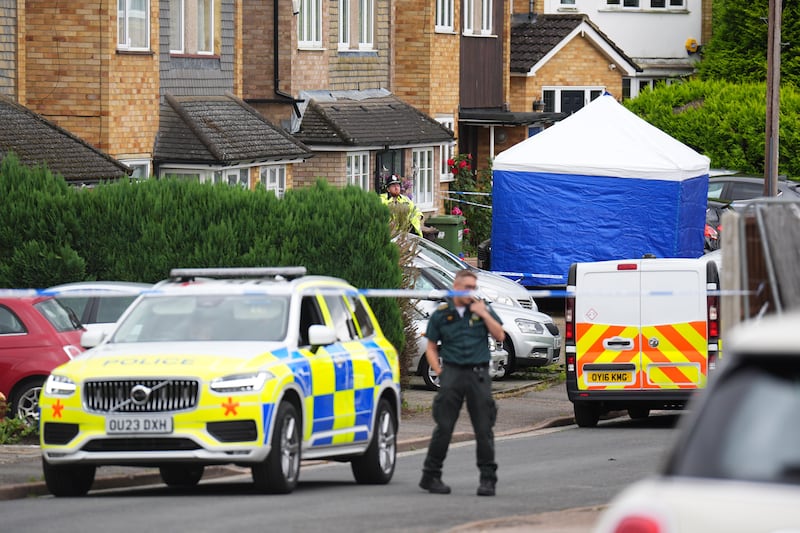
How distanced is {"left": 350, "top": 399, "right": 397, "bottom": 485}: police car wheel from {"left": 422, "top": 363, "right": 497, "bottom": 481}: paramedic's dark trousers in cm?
87

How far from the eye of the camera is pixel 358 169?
3694cm

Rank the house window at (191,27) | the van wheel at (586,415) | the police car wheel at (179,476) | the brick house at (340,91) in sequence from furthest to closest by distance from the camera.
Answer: the brick house at (340,91) → the house window at (191,27) → the van wheel at (586,415) → the police car wheel at (179,476)

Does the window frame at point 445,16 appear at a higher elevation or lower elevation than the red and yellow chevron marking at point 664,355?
higher

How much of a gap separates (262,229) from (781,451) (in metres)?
15.4

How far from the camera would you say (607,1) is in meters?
58.7

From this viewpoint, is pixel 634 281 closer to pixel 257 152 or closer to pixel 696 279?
pixel 696 279

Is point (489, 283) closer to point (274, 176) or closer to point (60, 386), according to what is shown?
point (274, 176)

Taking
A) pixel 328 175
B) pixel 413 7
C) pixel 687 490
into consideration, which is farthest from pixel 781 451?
pixel 413 7

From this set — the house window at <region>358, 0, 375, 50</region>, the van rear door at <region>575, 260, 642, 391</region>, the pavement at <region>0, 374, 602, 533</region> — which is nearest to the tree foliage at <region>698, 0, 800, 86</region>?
the house window at <region>358, 0, 375, 50</region>

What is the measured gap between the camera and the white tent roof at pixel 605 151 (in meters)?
31.0

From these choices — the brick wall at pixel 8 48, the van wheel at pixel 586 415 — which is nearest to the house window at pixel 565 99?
the brick wall at pixel 8 48

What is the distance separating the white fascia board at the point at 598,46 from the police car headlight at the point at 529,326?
86.3 ft

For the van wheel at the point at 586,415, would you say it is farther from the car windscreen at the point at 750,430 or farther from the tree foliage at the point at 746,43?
the tree foliage at the point at 746,43

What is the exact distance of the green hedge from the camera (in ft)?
65.7
